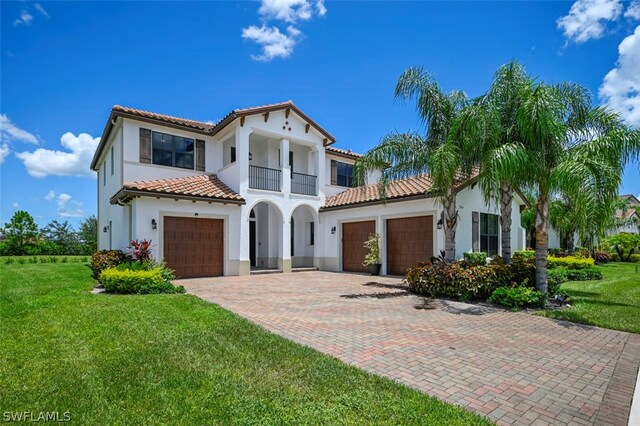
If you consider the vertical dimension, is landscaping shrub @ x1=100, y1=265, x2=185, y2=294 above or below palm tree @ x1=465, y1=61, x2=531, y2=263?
below

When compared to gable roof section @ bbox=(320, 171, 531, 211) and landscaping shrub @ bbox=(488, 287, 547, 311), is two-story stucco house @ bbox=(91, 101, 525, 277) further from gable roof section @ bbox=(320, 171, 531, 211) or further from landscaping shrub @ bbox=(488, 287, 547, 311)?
landscaping shrub @ bbox=(488, 287, 547, 311)

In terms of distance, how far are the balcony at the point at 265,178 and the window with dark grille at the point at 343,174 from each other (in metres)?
5.44

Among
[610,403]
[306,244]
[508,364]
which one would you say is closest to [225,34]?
[306,244]

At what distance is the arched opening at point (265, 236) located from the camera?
838 inches

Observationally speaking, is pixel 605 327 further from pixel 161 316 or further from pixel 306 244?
pixel 306 244

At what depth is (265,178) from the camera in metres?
19.5

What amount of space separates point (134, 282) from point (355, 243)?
11.9 meters

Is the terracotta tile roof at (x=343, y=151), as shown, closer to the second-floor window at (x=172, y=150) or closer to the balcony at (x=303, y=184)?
the balcony at (x=303, y=184)

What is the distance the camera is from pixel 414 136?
12438 mm

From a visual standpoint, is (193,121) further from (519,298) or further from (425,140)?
(519,298)

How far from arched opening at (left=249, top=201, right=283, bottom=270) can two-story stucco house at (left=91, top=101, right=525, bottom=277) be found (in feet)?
0.22

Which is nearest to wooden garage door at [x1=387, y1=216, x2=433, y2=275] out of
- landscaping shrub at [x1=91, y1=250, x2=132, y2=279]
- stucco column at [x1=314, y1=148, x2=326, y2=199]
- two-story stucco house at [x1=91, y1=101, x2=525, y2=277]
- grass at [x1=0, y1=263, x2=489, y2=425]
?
two-story stucco house at [x1=91, y1=101, x2=525, y2=277]

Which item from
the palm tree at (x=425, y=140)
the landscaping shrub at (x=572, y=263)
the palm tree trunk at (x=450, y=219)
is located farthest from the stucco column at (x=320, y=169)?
the landscaping shrub at (x=572, y=263)

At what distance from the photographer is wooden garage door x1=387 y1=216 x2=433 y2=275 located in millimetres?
15922
